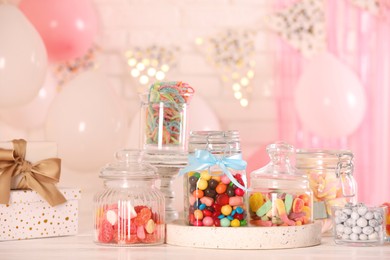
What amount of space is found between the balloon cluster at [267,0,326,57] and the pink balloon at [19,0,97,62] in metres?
1.07

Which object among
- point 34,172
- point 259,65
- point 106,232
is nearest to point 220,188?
point 106,232

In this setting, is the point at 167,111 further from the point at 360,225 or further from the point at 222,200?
the point at 360,225

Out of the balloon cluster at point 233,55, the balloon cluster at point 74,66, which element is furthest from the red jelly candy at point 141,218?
the balloon cluster at point 233,55

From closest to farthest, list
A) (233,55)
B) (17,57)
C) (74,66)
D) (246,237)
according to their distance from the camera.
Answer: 1. (246,237)
2. (17,57)
3. (74,66)
4. (233,55)

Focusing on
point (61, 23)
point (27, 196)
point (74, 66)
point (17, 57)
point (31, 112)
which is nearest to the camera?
point (27, 196)

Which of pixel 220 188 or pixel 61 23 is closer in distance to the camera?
pixel 220 188

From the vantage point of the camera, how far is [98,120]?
3.29 m

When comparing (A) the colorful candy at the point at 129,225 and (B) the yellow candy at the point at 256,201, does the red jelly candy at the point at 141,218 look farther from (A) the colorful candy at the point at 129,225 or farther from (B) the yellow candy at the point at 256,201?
(B) the yellow candy at the point at 256,201

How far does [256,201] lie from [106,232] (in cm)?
30

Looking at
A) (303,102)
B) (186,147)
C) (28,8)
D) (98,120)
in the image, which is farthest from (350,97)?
(186,147)

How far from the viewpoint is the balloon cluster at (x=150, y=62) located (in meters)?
4.23

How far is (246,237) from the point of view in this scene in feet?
5.08

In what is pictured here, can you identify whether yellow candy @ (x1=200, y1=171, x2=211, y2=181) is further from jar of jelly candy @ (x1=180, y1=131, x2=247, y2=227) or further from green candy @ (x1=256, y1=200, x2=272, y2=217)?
green candy @ (x1=256, y1=200, x2=272, y2=217)

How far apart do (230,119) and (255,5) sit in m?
0.63
